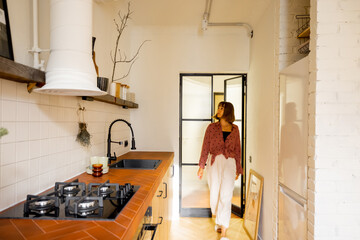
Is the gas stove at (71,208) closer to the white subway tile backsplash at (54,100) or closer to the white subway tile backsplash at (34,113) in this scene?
the white subway tile backsplash at (34,113)

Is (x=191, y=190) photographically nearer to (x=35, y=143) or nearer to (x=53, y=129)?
(x=53, y=129)

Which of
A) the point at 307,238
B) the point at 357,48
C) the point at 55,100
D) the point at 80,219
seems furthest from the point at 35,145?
the point at 357,48

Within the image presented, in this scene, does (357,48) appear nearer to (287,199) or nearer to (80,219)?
(287,199)

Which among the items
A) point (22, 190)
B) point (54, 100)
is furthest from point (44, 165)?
point (54, 100)

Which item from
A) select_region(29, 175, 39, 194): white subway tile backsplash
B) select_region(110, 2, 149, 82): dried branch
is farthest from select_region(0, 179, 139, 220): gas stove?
select_region(110, 2, 149, 82): dried branch

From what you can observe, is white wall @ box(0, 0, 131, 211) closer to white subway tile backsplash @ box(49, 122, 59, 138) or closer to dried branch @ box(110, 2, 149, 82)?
white subway tile backsplash @ box(49, 122, 59, 138)

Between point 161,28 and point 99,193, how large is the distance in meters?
2.66

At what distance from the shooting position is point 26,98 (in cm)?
121

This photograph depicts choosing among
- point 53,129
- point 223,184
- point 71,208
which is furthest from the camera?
point 223,184

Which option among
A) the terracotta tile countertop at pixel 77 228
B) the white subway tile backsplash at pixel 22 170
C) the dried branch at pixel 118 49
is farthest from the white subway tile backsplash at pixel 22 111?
the dried branch at pixel 118 49

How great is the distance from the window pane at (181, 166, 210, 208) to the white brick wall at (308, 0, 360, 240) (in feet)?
6.78

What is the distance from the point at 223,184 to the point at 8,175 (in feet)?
7.35

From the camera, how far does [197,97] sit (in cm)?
337

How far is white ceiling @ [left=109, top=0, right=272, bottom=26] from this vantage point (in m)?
2.56
